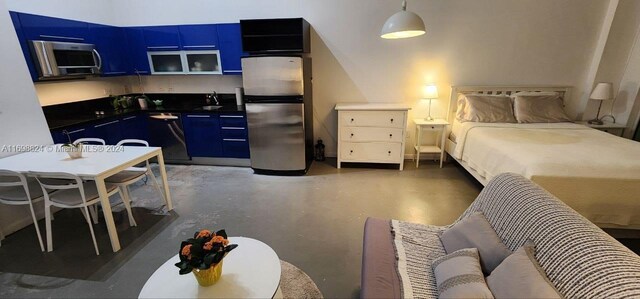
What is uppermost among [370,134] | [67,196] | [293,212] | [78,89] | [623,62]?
[623,62]

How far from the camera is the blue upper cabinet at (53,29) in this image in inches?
109

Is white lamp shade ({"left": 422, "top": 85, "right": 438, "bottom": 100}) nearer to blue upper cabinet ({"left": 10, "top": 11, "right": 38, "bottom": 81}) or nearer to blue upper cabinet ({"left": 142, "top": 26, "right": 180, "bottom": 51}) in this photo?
blue upper cabinet ({"left": 142, "top": 26, "right": 180, "bottom": 51})

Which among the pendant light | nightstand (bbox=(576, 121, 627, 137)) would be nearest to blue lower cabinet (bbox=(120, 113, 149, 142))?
the pendant light

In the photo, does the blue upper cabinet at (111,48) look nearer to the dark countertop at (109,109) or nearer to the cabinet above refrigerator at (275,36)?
the dark countertop at (109,109)

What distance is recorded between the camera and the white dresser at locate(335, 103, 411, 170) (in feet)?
11.9

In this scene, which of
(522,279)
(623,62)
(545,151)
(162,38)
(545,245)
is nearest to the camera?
(522,279)

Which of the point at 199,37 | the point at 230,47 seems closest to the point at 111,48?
the point at 199,37

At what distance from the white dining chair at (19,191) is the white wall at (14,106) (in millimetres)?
221

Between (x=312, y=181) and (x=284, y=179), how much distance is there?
392 mm

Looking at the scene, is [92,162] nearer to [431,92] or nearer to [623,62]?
[431,92]

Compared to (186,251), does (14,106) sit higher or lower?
higher

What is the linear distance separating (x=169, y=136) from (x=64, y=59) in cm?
144

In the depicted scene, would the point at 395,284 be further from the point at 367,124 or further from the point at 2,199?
the point at 2,199

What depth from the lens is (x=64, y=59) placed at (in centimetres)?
309
